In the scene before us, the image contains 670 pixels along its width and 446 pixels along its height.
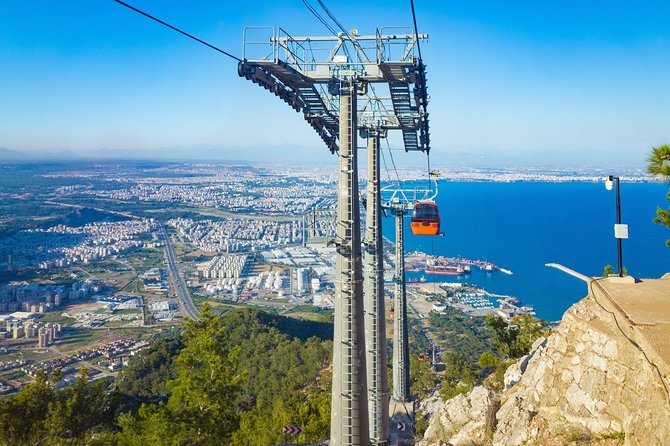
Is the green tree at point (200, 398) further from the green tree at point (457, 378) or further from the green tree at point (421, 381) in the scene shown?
the green tree at point (421, 381)

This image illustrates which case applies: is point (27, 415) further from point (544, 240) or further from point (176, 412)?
point (544, 240)

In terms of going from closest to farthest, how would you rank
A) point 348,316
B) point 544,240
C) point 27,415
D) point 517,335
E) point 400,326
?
point 348,316
point 27,415
point 400,326
point 517,335
point 544,240

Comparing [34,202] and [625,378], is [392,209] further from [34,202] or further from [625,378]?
[34,202]

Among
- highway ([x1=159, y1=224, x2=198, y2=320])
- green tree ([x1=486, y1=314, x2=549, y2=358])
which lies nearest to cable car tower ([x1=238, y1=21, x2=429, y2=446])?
green tree ([x1=486, y1=314, x2=549, y2=358])

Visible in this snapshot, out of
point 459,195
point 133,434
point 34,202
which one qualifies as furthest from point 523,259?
point 34,202

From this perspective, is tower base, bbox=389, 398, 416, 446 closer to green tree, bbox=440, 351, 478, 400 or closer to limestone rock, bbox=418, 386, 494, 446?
green tree, bbox=440, 351, 478, 400

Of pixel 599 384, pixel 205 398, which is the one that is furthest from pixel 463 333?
pixel 599 384
